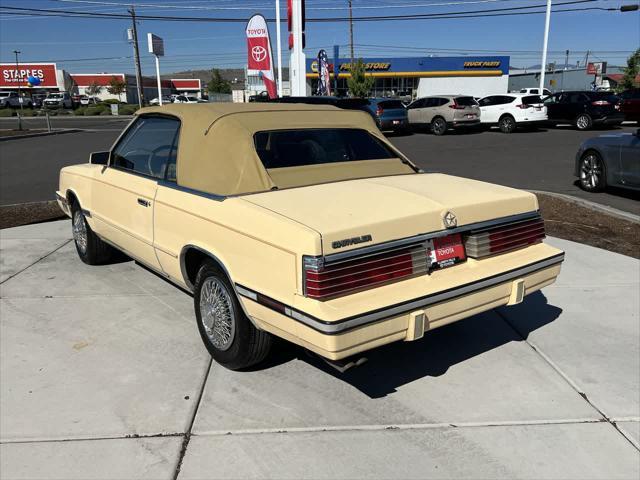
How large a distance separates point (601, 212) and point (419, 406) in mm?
6165

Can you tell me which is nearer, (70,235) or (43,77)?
(70,235)

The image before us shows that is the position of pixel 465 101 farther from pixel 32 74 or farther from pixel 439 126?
pixel 32 74

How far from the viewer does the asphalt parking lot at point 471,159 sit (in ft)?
34.5

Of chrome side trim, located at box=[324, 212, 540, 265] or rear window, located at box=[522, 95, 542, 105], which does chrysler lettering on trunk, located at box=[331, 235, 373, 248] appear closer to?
chrome side trim, located at box=[324, 212, 540, 265]

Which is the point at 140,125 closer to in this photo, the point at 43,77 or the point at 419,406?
the point at 419,406

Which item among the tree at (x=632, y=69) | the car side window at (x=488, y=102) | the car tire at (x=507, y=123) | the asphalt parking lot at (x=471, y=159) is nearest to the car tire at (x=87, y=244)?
the asphalt parking lot at (x=471, y=159)

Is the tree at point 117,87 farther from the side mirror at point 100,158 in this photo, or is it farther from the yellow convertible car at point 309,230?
the yellow convertible car at point 309,230

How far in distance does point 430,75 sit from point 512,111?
35870 millimetres

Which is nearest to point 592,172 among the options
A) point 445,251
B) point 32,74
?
point 445,251

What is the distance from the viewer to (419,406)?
10.6ft

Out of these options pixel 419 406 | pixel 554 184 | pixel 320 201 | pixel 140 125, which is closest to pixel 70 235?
pixel 140 125

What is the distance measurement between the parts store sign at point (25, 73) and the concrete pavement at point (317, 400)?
318ft

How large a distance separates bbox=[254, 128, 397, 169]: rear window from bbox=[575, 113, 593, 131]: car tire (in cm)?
2235

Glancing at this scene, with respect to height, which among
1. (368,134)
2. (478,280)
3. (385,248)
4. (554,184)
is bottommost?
(554,184)
